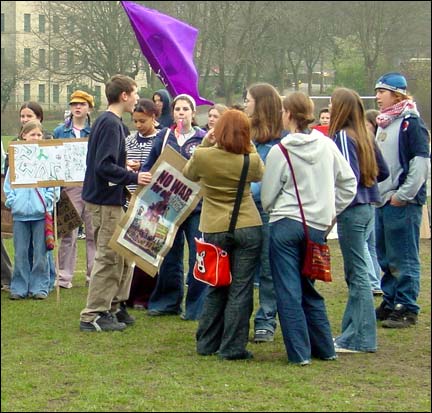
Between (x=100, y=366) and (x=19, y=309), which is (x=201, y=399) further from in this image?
(x=19, y=309)

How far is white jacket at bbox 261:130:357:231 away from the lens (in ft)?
17.5

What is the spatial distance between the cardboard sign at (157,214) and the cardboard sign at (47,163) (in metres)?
1.46

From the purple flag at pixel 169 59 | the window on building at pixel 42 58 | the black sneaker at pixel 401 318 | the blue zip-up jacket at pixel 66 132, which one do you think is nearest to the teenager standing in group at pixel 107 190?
the purple flag at pixel 169 59

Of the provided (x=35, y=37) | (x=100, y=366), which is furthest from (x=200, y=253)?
(x=35, y=37)

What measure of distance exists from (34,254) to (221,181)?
11.2ft

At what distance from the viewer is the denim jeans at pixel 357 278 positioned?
585 cm

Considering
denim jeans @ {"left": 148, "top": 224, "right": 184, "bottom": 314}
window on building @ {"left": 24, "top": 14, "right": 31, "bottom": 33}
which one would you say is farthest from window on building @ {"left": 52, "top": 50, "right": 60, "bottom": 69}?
denim jeans @ {"left": 148, "top": 224, "right": 184, "bottom": 314}

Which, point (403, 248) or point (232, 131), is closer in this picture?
point (232, 131)

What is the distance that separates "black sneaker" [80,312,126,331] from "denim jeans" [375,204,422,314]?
7.42 feet

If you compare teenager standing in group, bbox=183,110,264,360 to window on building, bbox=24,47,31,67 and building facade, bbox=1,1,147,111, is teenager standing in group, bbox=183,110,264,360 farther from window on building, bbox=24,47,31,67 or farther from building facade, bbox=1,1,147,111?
window on building, bbox=24,47,31,67

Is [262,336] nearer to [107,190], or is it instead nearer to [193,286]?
[193,286]

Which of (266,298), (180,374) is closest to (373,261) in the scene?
(266,298)

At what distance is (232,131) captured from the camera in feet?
17.8

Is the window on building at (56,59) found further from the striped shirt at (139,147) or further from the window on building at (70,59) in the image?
the striped shirt at (139,147)
